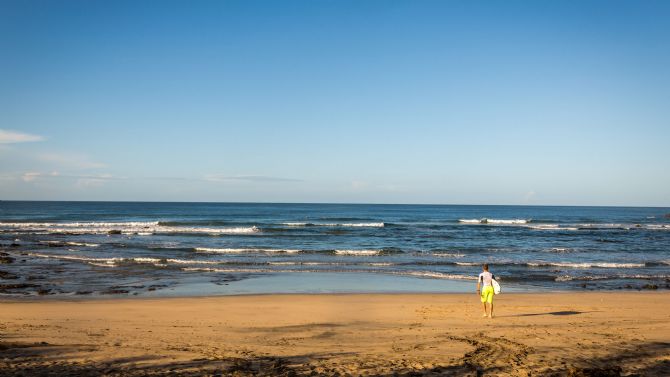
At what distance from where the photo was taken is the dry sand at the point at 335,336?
26.3 ft

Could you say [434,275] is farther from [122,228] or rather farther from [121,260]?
[122,228]

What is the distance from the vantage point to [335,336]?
34.7ft

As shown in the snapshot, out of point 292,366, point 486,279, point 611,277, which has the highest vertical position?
point 486,279

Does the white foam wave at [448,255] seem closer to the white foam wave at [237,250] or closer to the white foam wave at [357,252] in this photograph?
the white foam wave at [357,252]

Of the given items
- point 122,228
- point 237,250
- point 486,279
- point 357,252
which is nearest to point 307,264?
point 357,252

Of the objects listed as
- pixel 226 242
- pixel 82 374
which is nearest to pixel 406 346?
pixel 82 374

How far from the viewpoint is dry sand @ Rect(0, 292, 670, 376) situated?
26.3 ft

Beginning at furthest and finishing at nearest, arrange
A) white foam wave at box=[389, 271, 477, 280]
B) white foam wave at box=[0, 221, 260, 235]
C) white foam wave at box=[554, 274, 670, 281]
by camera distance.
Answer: white foam wave at box=[0, 221, 260, 235] < white foam wave at box=[389, 271, 477, 280] < white foam wave at box=[554, 274, 670, 281]

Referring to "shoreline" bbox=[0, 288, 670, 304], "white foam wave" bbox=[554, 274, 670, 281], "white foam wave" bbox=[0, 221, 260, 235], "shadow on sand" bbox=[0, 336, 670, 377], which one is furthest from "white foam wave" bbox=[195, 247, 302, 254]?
"shadow on sand" bbox=[0, 336, 670, 377]

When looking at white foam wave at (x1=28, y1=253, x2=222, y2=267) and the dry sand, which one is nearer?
the dry sand

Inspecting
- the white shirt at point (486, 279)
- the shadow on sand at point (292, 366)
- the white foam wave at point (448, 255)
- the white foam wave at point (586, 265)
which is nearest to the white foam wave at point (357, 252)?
the white foam wave at point (448, 255)

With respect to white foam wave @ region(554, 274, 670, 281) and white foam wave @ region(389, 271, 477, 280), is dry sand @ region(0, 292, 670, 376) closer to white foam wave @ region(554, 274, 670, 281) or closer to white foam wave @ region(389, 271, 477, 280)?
white foam wave @ region(554, 274, 670, 281)

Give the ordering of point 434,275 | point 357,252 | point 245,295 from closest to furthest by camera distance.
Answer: point 245,295 < point 434,275 < point 357,252

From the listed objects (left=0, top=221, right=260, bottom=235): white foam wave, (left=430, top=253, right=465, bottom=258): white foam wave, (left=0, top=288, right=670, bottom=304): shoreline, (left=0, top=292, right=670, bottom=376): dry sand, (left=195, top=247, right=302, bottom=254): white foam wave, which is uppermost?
(left=0, top=292, right=670, bottom=376): dry sand
